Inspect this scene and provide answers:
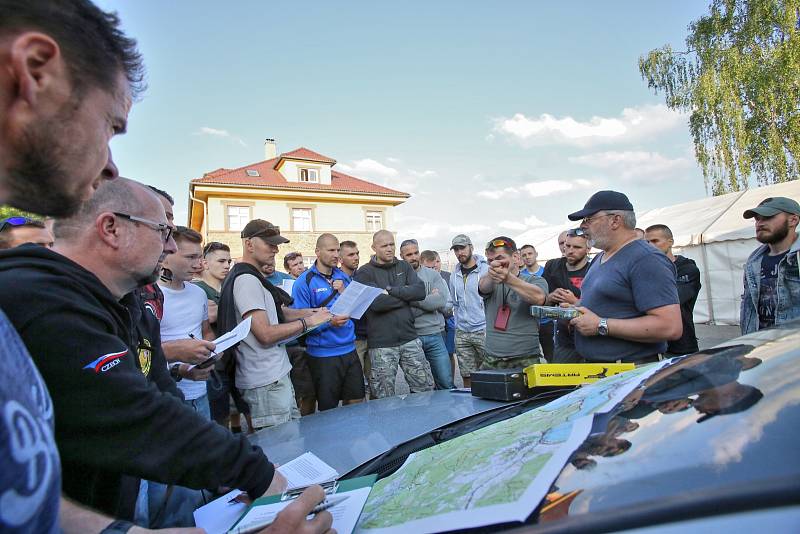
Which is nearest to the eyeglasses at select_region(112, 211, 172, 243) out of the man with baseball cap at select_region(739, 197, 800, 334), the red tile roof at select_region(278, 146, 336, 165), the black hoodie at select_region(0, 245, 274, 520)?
the black hoodie at select_region(0, 245, 274, 520)

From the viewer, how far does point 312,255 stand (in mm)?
24422

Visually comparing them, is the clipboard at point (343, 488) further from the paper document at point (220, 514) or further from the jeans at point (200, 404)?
the jeans at point (200, 404)

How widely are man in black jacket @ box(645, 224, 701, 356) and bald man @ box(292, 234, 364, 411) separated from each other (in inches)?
116

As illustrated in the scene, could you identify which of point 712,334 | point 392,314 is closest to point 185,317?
point 392,314

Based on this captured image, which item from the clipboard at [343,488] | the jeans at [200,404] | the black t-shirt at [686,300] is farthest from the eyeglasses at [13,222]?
the black t-shirt at [686,300]

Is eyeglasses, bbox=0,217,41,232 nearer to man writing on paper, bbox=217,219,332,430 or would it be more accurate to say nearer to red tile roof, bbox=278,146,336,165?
man writing on paper, bbox=217,219,332,430

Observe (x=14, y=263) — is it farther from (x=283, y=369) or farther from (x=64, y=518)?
(x=283, y=369)

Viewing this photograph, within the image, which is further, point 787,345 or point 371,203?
point 371,203

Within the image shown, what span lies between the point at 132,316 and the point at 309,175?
26910 millimetres

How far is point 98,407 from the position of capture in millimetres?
1108

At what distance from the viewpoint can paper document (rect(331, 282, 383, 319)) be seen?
13.0 feet

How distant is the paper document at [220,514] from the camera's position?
1.25 m

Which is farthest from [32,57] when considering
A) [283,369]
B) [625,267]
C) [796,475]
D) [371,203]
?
[371,203]

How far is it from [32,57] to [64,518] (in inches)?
36.8
